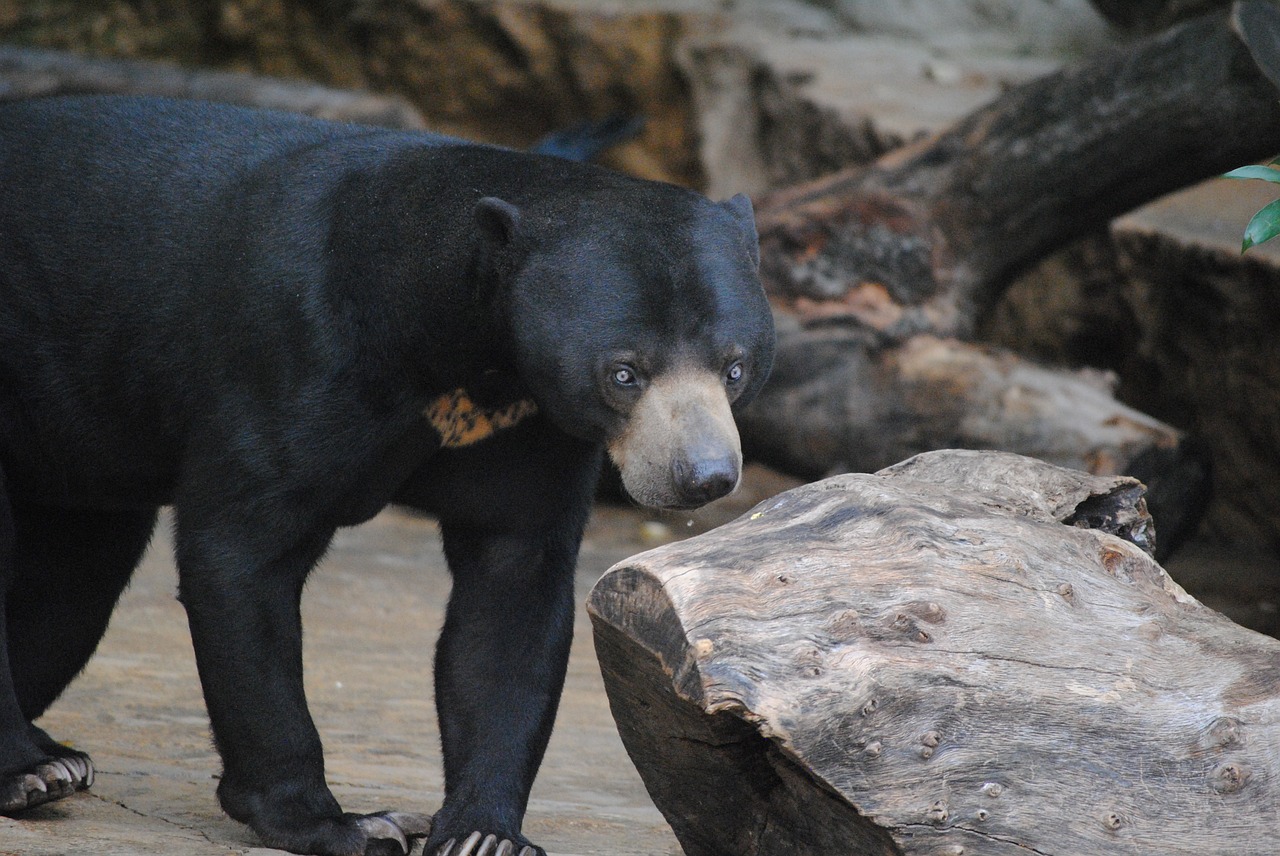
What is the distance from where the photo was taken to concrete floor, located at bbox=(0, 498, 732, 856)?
11.1ft

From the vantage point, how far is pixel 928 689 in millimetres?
2576

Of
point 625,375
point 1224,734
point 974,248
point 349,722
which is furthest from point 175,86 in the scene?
point 1224,734

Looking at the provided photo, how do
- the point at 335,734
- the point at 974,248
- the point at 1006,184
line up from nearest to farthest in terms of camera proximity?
1. the point at 335,734
2. the point at 1006,184
3. the point at 974,248

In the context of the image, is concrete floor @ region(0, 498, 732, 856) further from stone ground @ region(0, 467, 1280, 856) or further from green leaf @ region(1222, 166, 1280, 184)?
Answer: green leaf @ region(1222, 166, 1280, 184)

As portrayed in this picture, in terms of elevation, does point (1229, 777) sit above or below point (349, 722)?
above

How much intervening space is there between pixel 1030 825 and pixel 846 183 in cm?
479

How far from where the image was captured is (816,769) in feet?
8.23

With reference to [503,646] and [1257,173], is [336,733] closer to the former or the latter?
[503,646]

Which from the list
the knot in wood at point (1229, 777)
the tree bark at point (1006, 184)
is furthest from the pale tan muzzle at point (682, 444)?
the tree bark at point (1006, 184)

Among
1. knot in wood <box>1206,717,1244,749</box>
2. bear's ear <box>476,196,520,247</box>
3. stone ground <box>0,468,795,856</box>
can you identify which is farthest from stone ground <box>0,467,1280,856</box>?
knot in wood <box>1206,717,1244,749</box>

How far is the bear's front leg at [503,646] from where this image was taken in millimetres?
3525

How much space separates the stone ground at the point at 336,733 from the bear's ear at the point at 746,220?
2.57 ft

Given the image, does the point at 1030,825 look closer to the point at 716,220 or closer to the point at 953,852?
the point at 953,852

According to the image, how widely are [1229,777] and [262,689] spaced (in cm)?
185
